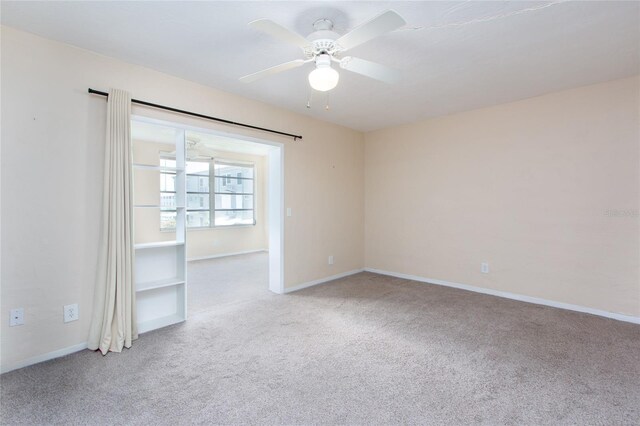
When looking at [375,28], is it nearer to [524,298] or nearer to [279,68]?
[279,68]

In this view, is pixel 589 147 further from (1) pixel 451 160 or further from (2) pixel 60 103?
(2) pixel 60 103

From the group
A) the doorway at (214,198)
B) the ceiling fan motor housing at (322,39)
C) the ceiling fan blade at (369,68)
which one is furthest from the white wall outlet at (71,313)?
the ceiling fan blade at (369,68)

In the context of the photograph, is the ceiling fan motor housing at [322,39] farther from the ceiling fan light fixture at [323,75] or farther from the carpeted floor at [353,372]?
the carpeted floor at [353,372]

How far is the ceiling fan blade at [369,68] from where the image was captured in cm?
206

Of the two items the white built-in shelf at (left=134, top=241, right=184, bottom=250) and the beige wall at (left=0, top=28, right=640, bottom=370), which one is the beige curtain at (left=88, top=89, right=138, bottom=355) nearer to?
the beige wall at (left=0, top=28, right=640, bottom=370)

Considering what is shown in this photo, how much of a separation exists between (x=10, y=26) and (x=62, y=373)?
248cm

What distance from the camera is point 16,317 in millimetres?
2203

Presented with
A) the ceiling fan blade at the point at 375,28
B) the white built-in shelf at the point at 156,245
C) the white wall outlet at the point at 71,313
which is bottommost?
the white wall outlet at the point at 71,313

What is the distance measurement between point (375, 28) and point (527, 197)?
3.11 meters

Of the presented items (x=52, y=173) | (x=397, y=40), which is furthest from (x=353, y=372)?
(x=52, y=173)

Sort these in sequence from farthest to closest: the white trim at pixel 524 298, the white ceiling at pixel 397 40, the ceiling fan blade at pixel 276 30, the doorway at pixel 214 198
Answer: the doorway at pixel 214 198 < the white trim at pixel 524 298 < the white ceiling at pixel 397 40 < the ceiling fan blade at pixel 276 30

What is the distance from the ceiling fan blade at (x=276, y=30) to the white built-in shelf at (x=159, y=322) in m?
2.72

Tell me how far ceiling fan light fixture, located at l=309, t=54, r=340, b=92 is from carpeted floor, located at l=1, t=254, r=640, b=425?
1998 mm

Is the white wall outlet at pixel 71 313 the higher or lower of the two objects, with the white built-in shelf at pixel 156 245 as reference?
lower
